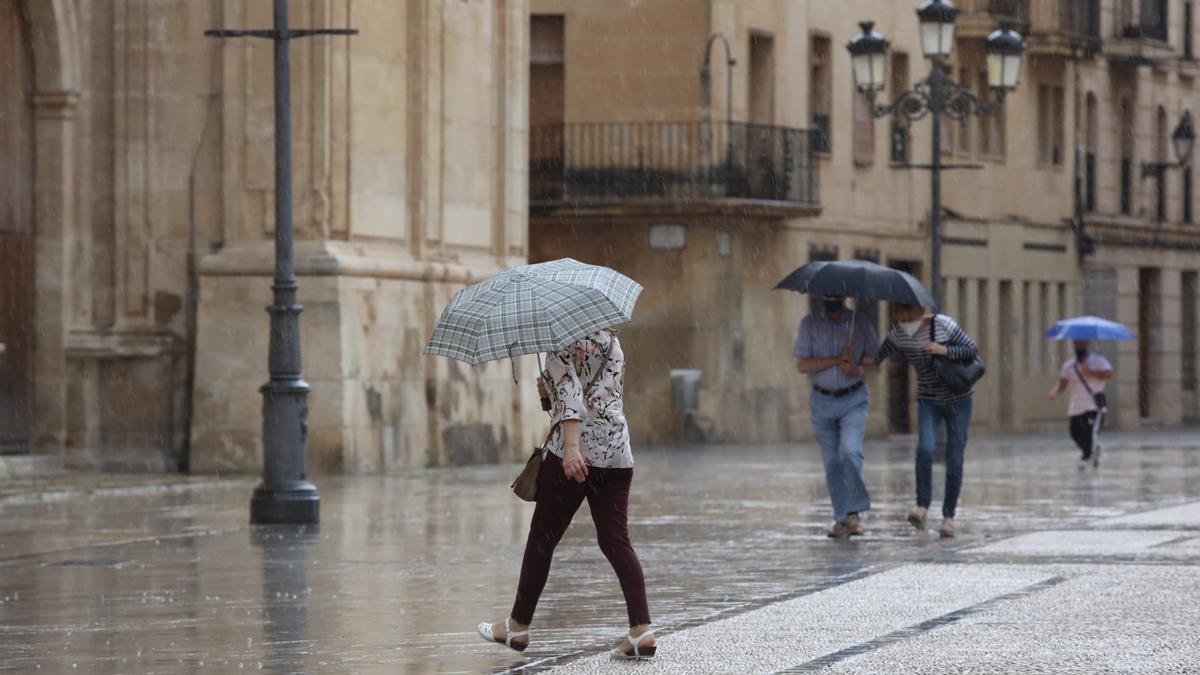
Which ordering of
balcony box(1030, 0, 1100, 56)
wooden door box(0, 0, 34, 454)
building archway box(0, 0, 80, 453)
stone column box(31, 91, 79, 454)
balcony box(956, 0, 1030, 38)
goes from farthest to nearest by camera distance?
balcony box(1030, 0, 1100, 56)
balcony box(956, 0, 1030, 38)
stone column box(31, 91, 79, 454)
building archway box(0, 0, 80, 453)
wooden door box(0, 0, 34, 454)

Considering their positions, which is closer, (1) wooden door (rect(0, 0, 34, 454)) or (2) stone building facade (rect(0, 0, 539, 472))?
(1) wooden door (rect(0, 0, 34, 454))

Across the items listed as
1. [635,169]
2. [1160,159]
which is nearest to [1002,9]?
[1160,159]

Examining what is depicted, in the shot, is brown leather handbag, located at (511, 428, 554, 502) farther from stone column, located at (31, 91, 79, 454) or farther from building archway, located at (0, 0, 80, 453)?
stone column, located at (31, 91, 79, 454)

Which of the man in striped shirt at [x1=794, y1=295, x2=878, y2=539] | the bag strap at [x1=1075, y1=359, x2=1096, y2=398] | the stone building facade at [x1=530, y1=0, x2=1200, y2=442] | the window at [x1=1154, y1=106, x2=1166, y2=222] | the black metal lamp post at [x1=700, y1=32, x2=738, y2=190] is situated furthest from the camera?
the window at [x1=1154, y1=106, x2=1166, y2=222]

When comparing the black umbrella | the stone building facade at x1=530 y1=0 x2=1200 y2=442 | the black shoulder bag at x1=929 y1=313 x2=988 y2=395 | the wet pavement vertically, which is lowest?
the wet pavement

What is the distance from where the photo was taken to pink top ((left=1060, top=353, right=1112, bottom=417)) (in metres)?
31.3

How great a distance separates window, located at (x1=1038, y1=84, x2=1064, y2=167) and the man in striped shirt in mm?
34887

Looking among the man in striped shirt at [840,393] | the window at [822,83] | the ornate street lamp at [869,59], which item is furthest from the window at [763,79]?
the man in striped shirt at [840,393]

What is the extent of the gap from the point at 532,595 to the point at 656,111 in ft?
99.1

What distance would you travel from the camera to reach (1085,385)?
31.8 meters

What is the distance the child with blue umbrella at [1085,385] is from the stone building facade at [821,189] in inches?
107

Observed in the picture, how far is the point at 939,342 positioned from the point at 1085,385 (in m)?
14.1

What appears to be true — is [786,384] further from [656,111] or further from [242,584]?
[242,584]

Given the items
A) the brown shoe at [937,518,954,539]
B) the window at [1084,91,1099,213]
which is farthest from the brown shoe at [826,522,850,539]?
the window at [1084,91,1099,213]
